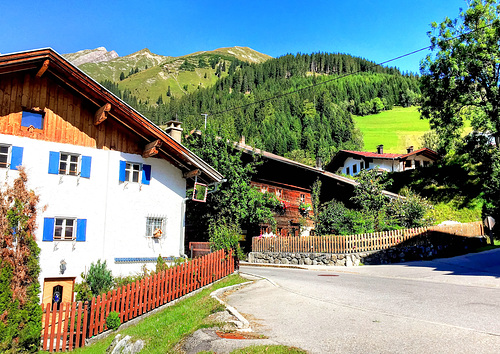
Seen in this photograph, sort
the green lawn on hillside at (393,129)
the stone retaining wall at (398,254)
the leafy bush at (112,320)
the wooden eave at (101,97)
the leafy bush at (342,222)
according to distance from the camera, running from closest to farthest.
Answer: the leafy bush at (112,320) < the wooden eave at (101,97) < the stone retaining wall at (398,254) < the leafy bush at (342,222) < the green lawn on hillside at (393,129)

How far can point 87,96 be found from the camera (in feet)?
57.0

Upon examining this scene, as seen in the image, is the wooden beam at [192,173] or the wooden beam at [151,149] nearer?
the wooden beam at [151,149]

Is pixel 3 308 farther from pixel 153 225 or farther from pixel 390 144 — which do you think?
pixel 390 144

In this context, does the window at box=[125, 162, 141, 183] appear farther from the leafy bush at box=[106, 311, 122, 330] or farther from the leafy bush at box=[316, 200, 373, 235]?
the leafy bush at box=[316, 200, 373, 235]

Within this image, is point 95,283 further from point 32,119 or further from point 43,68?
point 43,68

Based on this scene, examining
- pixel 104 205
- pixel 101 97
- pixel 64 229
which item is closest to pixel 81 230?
pixel 64 229

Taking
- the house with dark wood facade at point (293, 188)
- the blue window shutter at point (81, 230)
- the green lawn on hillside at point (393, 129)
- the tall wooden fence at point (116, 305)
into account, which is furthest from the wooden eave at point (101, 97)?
the green lawn on hillside at point (393, 129)

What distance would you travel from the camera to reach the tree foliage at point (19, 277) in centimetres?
1129

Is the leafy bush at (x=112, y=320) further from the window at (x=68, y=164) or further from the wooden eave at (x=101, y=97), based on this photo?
the wooden eave at (x=101, y=97)

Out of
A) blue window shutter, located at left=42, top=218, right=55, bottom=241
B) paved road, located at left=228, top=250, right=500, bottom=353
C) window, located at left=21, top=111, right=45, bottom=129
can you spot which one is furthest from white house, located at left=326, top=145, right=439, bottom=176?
blue window shutter, located at left=42, top=218, right=55, bottom=241

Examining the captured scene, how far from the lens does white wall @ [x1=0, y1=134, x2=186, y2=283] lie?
15906 mm

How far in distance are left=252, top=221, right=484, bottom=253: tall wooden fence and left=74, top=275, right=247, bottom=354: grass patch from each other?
12691 millimetres

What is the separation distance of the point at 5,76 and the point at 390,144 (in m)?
91.2

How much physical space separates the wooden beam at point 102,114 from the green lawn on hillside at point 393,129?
266 ft
